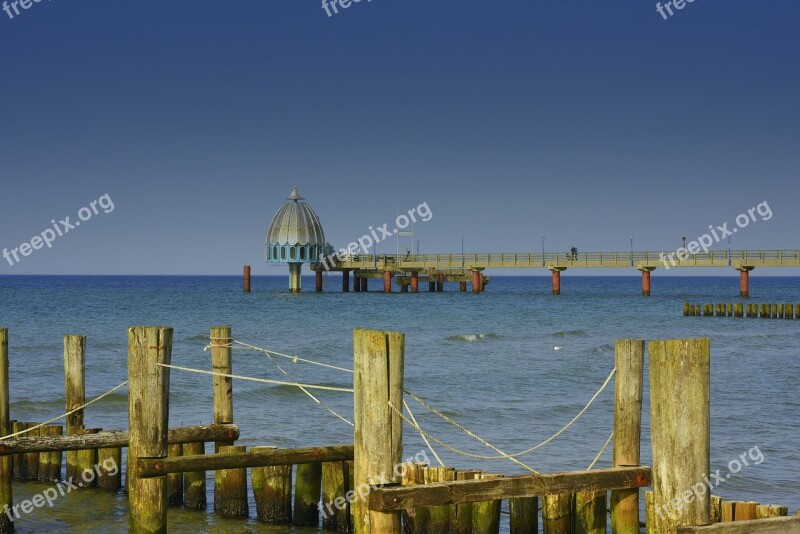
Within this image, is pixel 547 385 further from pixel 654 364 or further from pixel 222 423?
pixel 654 364

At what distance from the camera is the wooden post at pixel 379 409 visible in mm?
7637

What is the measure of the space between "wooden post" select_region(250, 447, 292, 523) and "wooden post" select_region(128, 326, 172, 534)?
6.31 ft

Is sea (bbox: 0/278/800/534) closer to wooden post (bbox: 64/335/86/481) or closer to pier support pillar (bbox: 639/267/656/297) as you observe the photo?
wooden post (bbox: 64/335/86/481)

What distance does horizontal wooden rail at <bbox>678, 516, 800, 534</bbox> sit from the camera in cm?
734

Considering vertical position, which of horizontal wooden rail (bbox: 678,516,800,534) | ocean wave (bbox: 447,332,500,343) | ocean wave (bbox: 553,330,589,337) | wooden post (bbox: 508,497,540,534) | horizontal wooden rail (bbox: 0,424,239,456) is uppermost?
horizontal wooden rail (bbox: 0,424,239,456)

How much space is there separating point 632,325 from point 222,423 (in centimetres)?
3760

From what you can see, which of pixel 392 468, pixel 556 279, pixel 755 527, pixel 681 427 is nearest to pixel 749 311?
pixel 556 279

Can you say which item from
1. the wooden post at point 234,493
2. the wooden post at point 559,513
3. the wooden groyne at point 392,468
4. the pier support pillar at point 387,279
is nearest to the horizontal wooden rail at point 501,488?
the wooden groyne at point 392,468

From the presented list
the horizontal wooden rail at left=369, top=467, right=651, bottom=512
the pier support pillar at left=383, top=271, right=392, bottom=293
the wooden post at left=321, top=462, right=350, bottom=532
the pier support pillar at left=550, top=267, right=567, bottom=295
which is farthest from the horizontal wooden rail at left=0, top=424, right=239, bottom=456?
the pier support pillar at left=383, top=271, right=392, bottom=293

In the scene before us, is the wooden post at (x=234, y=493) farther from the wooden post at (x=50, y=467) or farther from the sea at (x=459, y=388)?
the wooden post at (x=50, y=467)

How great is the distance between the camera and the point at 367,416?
769 cm

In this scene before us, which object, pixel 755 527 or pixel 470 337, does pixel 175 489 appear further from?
pixel 470 337

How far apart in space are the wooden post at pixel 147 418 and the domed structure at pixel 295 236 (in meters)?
72.6

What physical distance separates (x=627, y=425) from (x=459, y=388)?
1409 cm
